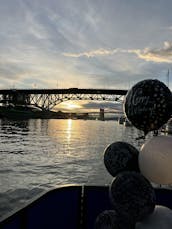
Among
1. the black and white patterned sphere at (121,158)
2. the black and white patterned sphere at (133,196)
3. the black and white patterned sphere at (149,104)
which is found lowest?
the black and white patterned sphere at (133,196)

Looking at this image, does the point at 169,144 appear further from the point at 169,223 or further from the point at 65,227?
the point at 65,227

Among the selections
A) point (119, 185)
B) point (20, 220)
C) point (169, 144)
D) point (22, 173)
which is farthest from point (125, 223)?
point (22, 173)

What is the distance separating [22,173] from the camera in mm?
12953

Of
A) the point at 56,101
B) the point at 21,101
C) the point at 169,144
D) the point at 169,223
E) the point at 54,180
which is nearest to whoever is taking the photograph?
the point at 169,223

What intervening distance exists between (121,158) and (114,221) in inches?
39.9

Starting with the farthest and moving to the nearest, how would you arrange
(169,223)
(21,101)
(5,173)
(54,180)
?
(21,101), (5,173), (54,180), (169,223)

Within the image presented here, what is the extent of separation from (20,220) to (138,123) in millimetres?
2099

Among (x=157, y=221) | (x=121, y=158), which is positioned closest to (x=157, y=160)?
(x=121, y=158)

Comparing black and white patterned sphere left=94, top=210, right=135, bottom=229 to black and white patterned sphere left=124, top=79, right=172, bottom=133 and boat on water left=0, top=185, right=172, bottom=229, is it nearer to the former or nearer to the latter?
boat on water left=0, top=185, right=172, bottom=229

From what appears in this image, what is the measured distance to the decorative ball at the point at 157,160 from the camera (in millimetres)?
3738

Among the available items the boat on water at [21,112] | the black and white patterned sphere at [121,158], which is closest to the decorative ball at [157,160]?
the black and white patterned sphere at [121,158]

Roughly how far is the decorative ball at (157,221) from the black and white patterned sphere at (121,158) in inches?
31.6

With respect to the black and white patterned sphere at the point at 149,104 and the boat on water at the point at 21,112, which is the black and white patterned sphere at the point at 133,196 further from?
the boat on water at the point at 21,112

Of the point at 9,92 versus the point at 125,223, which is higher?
the point at 9,92
